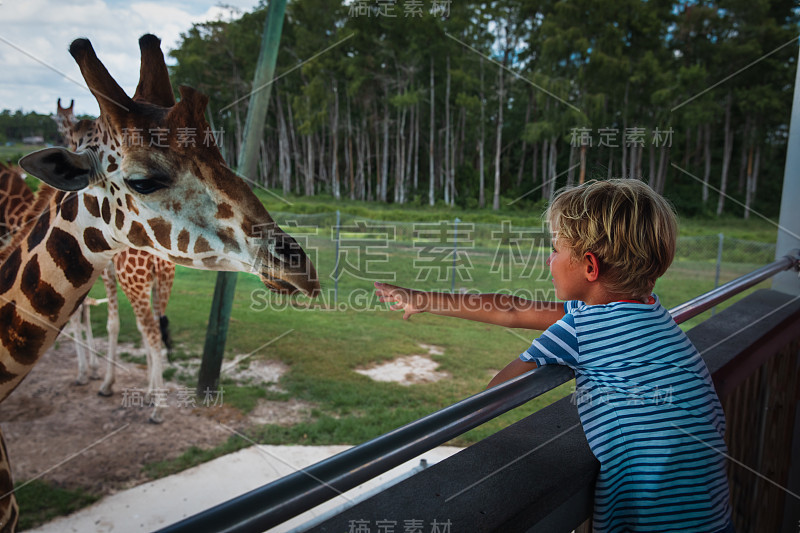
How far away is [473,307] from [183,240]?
0.63 meters

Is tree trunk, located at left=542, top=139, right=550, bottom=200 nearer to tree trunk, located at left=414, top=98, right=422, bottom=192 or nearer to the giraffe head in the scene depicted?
tree trunk, located at left=414, top=98, right=422, bottom=192

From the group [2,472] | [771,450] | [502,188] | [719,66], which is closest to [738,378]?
[771,450]

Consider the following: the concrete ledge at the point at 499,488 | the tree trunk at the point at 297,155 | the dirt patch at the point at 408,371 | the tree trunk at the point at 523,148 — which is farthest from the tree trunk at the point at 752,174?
the concrete ledge at the point at 499,488

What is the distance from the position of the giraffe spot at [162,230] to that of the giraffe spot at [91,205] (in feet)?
0.30

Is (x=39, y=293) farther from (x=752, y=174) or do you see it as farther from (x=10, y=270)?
(x=752, y=174)

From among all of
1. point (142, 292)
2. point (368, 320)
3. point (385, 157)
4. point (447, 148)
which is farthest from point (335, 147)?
point (142, 292)

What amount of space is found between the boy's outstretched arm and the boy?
140 mm

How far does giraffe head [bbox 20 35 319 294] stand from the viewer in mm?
954

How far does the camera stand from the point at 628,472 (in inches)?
21.6

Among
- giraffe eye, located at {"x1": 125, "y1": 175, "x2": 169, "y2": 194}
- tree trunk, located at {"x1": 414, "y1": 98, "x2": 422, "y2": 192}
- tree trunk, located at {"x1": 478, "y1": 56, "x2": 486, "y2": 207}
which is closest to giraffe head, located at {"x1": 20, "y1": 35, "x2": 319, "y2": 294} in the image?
giraffe eye, located at {"x1": 125, "y1": 175, "x2": 169, "y2": 194}

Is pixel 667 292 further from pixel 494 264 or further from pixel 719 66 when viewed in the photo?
pixel 719 66

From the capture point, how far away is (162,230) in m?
1.01

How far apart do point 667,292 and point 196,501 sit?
172 inches

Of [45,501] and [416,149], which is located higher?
[416,149]
